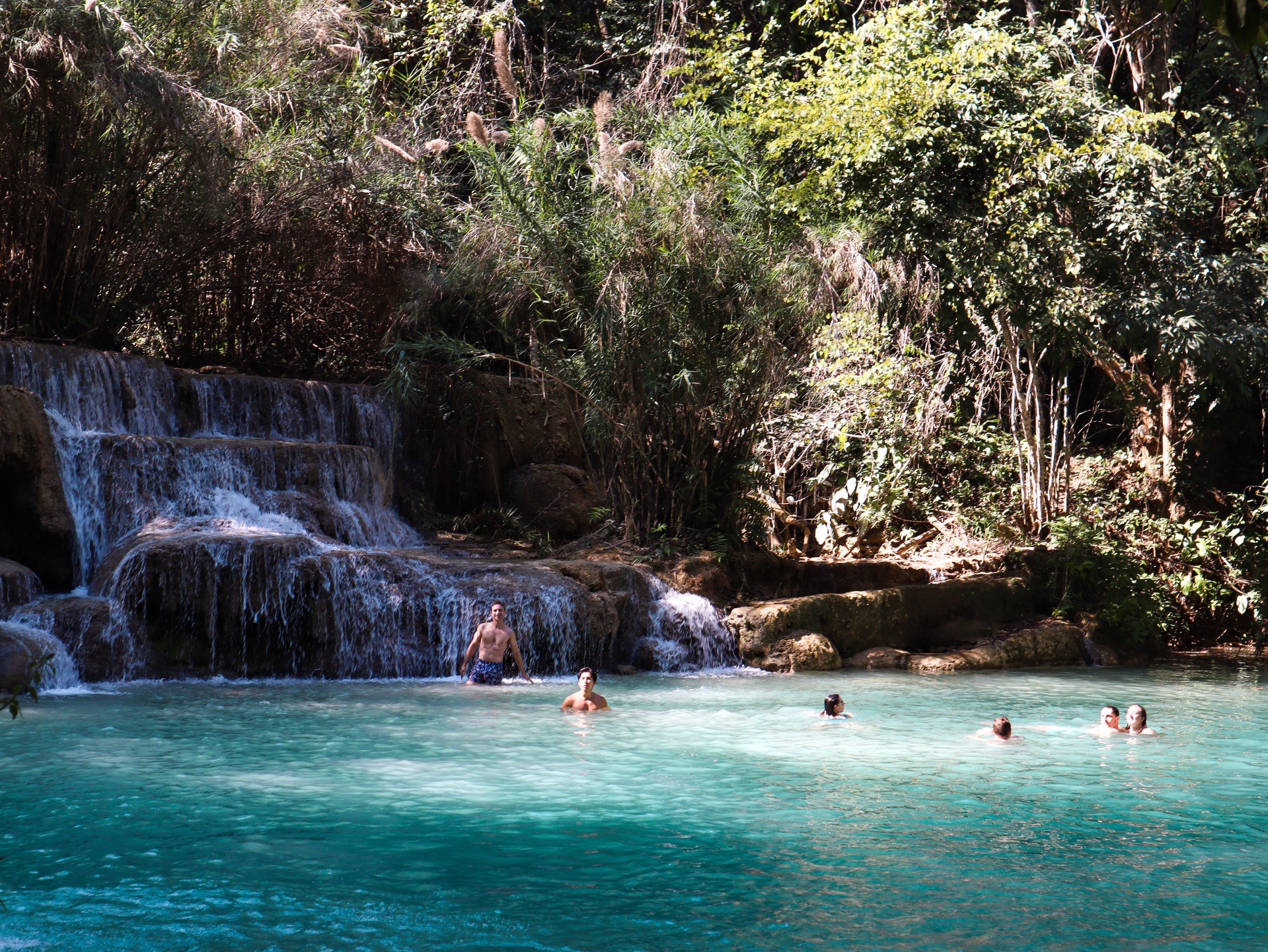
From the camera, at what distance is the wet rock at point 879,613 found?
1338 cm

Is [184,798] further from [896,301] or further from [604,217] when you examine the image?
[896,301]

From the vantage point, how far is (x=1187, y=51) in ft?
55.4

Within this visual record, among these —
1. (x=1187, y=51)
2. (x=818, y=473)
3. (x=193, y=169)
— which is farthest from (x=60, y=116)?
(x=1187, y=51)

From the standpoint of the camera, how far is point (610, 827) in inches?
251

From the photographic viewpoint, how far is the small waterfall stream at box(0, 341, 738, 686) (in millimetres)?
11000

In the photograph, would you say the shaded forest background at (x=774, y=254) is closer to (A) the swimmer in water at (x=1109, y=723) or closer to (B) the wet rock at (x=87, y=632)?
(B) the wet rock at (x=87, y=632)

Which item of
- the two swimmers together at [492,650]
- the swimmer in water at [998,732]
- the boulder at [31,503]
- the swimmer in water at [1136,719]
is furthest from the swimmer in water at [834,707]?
the boulder at [31,503]

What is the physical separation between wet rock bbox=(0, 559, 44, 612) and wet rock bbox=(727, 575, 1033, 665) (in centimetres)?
674

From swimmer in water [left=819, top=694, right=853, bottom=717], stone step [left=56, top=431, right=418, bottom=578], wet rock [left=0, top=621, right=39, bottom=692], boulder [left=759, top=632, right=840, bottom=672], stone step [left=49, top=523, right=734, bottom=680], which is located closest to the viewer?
wet rock [left=0, top=621, right=39, bottom=692]

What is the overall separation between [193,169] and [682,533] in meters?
7.20

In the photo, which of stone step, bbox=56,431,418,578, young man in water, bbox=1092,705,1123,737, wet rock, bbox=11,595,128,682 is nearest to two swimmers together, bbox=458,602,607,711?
stone step, bbox=56,431,418,578

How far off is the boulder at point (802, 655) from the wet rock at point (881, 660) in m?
0.38

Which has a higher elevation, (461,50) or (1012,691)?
(461,50)

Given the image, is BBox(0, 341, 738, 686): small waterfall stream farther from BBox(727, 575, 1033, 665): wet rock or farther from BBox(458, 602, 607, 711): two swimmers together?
BBox(458, 602, 607, 711): two swimmers together
